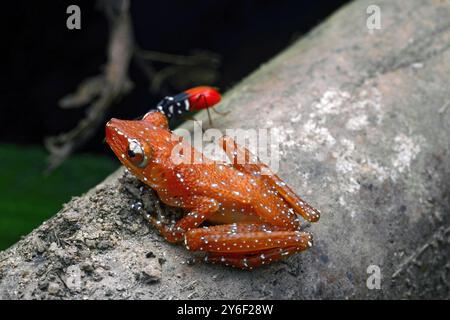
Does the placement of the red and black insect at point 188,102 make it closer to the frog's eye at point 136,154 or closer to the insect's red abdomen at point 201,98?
the insect's red abdomen at point 201,98

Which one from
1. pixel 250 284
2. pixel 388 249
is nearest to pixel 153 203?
pixel 250 284

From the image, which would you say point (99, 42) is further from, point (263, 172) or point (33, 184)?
point (263, 172)

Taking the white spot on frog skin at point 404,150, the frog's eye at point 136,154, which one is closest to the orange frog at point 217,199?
the frog's eye at point 136,154

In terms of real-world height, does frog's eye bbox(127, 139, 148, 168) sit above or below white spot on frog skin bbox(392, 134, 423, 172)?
above

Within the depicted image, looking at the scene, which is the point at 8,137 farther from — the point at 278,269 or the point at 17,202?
the point at 278,269

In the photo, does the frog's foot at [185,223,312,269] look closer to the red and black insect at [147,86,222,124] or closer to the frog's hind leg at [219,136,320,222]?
the frog's hind leg at [219,136,320,222]

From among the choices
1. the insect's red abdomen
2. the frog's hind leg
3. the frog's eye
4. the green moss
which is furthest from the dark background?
the frog's eye

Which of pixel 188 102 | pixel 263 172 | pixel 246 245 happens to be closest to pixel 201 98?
pixel 188 102
